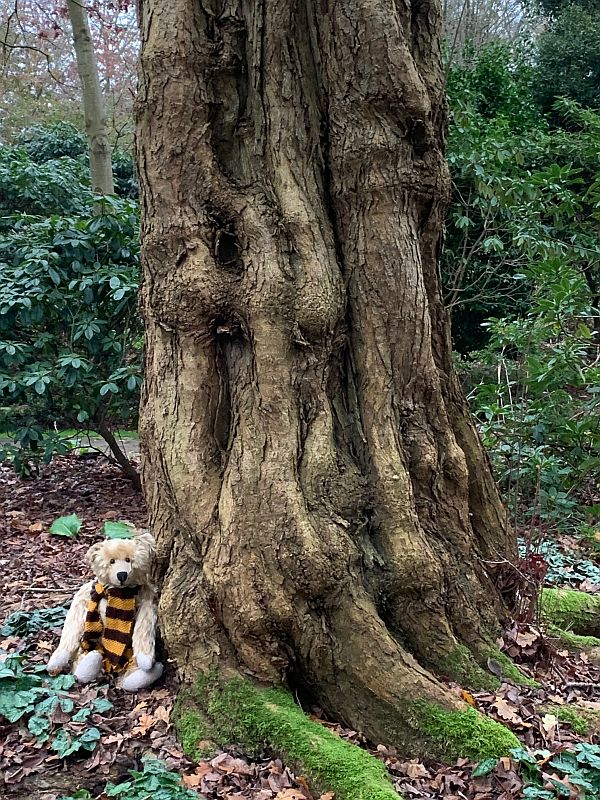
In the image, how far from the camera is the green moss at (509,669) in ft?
10.3

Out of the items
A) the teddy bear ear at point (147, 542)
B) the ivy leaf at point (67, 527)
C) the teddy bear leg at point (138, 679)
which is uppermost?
the teddy bear ear at point (147, 542)

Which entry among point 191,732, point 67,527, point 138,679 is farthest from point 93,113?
point 191,732

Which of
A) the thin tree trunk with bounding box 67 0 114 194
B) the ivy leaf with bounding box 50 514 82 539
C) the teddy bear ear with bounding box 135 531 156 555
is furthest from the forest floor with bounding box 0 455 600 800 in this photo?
the thin tree trunk with bounding box 67 0 114 194

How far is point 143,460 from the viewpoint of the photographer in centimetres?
325

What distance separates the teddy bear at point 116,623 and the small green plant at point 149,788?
50 centimetres

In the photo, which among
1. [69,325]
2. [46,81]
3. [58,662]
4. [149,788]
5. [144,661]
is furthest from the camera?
[46,81]

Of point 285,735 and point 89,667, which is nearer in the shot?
point 285,735

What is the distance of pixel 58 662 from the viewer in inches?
124

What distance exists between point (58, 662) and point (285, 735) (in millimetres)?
1115

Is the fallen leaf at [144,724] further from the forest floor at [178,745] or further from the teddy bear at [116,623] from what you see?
the teddy bear at [116,623]

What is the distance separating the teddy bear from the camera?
3102mm

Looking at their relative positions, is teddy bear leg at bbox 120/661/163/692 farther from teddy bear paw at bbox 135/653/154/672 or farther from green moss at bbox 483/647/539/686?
green moss at bbox 483/647/539/686

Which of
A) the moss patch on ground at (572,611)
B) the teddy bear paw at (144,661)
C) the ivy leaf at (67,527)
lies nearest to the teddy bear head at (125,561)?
the teddy bear paw at (144,661)

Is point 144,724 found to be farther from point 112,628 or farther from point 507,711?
point 507,711
